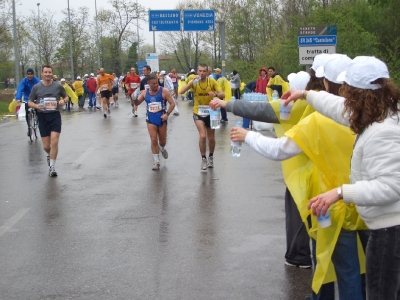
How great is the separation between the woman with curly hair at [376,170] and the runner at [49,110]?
8.34 meters

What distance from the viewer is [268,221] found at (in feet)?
25.2

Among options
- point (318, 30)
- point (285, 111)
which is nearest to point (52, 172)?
point (285, 111)

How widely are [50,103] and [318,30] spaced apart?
9.25 m

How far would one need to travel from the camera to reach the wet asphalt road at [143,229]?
18.0 feet

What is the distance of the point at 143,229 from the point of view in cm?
738

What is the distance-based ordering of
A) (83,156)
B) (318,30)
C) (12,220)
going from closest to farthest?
(12,220)
(83,156)
(318,30)

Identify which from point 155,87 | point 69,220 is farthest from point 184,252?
point 155,87

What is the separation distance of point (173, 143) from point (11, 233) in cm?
858

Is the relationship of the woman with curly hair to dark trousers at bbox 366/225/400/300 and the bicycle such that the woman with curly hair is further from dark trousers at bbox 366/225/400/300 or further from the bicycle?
the bicycle

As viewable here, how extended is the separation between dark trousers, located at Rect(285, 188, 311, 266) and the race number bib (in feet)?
20.7

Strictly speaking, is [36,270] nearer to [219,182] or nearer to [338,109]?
[338,109]

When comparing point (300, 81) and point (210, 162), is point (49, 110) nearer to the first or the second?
point (210, 162)

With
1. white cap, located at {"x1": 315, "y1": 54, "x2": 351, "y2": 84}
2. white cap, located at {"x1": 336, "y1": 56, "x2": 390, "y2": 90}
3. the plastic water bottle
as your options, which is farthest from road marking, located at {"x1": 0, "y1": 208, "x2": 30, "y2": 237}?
the plastic water bottle

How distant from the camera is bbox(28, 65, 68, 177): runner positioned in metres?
11.1
